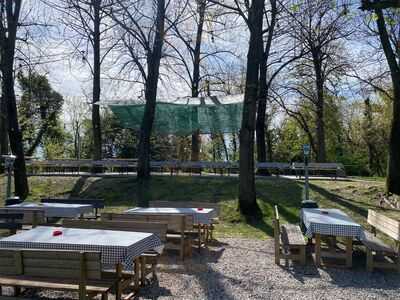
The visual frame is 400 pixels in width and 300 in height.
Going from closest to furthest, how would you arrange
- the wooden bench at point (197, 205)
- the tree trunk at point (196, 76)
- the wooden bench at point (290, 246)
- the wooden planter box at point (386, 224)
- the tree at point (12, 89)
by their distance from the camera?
the wooden planter box at point (386, 224), the wooden bench at point (290, 246), the wooden bench at point (197, 205), the tree at point (12, 89), the tree trunk at point (196, 76)

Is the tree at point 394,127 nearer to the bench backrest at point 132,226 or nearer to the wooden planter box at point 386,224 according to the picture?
the wooden planter box at point 386,224

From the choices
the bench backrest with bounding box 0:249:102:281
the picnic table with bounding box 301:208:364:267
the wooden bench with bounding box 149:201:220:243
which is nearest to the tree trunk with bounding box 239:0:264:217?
the wooden bench with bounding box 149:201:220:243

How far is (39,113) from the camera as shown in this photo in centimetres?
4072

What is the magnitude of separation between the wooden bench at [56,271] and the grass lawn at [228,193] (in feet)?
19.5

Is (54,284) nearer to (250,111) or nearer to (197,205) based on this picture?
(197,205)

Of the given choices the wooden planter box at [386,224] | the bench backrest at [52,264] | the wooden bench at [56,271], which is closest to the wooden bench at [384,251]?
the wooden planter box at [386,224]

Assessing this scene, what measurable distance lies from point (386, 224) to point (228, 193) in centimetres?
722

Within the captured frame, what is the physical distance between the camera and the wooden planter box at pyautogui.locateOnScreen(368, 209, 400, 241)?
7273mm

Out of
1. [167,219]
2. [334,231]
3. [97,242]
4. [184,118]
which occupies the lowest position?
[334,231]

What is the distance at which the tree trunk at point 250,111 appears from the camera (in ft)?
39.5

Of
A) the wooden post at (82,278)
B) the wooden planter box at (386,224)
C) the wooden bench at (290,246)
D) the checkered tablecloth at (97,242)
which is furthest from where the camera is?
the wooden bench at (290,246)

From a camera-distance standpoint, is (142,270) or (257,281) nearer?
(142,270)

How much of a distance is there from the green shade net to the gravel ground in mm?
9616

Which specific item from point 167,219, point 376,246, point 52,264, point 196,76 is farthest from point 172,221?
point 196,76
